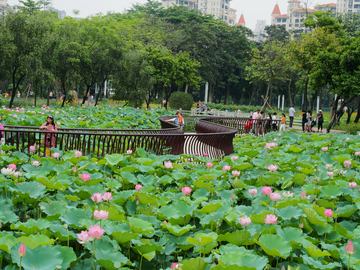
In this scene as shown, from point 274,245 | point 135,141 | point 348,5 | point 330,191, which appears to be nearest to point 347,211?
point 330,191

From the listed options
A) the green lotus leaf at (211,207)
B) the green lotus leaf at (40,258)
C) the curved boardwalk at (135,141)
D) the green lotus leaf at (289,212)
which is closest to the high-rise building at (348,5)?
the curved boardwalk at (135,141)

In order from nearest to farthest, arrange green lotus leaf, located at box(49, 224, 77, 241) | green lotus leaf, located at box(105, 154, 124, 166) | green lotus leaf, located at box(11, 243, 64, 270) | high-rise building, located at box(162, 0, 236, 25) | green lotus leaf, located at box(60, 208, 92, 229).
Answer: green lotus leaf, located at box(11, 243, 64, 270)
green lotus leaf, located at box(49, 224, 77, 241)
green lotus leaf, located at box(60, 208, 92, 229)
green lotus leaf, located at box(105, 154, 124, 166)
high-rise building, located at box(162, 0, 236, 25)

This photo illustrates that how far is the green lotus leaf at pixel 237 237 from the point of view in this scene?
7.00 feet

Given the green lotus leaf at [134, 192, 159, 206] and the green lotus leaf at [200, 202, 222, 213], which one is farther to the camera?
the green lotus leaf at [134, 192, 159, 206]

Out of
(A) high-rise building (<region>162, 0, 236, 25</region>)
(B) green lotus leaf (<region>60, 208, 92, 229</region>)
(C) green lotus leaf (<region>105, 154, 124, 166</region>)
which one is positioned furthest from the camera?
(A) high-rise building (<region>162, 0, 236, 25</region>)

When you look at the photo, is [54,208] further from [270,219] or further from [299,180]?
[299,180]

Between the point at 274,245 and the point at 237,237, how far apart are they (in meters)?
0.27

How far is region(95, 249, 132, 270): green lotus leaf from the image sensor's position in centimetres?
174

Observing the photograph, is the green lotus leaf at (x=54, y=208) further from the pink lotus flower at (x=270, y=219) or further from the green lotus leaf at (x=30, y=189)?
the pink lotus flower at (x=270, y=219)

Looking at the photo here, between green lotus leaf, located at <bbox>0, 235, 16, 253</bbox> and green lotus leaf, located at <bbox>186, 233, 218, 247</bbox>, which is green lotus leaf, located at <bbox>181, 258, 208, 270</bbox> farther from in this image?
green lotus leaf, located at <bbox>0, 235, 16, 253</bbox>

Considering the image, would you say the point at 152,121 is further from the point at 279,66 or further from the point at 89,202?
the point at 279,66

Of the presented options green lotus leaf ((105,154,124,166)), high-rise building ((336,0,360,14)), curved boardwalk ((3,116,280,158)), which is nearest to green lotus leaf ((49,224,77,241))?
green lotus leaf ((105,154,124,166))

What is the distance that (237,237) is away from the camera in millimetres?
2156

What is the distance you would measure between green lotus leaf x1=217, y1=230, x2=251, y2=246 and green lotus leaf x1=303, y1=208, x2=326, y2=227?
55cm
